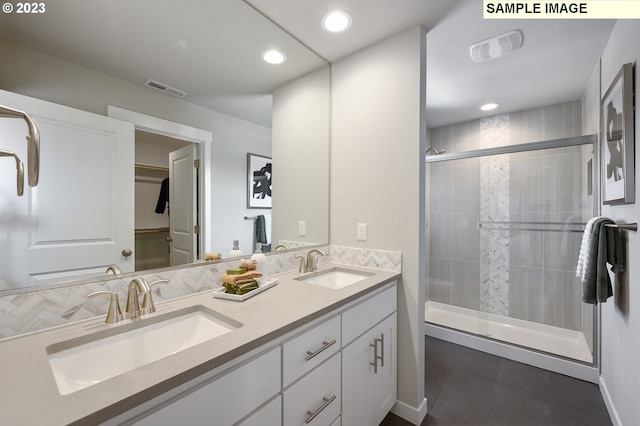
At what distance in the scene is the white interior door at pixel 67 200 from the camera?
0.83 meters

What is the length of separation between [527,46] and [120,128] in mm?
2487

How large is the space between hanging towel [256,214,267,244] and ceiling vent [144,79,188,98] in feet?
2.44

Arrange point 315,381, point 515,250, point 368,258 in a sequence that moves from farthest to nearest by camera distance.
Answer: point 515,250, point 368,258, point 315,381

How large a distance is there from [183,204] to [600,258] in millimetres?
2188

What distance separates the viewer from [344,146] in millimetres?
1927

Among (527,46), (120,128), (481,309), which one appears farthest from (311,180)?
(481,309)

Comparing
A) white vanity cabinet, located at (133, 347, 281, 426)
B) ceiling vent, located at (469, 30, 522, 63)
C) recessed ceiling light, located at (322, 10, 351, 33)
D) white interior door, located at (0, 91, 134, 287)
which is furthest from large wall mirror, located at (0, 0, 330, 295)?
ceiling vent, located at (469, 30, 522, 63)

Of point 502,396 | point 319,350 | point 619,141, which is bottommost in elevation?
point 502,396

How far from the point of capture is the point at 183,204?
124cm

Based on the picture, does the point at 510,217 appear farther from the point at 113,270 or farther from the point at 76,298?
the point at 76,298

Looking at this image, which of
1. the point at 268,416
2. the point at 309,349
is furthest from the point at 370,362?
the point at 268,416

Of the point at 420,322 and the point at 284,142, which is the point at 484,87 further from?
the point at 420,322

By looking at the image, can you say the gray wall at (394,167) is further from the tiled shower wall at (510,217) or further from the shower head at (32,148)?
the tiled shower wall at (510,217)

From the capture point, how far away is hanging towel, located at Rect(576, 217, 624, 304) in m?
1.45
